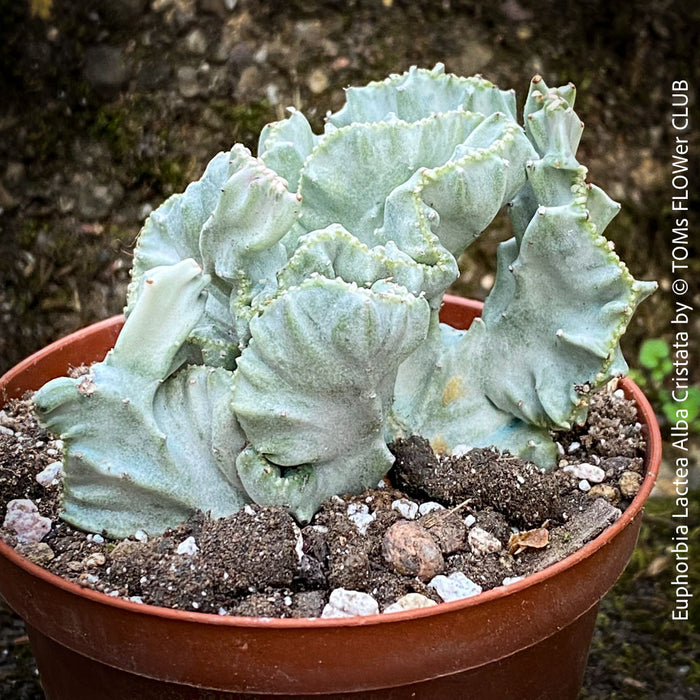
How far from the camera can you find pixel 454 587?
121 centimetres

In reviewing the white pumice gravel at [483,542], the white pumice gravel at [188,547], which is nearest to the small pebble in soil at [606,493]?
the white pumice gravel at [483,542]

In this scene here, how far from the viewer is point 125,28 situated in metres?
2.25

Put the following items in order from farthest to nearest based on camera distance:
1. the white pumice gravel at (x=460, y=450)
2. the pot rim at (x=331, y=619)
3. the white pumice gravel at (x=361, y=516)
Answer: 1. the white pumice gravel at (x=460, y=450)
2. the white pumice gravel at (x=361, y=516)
3. the pot rim at (x=331, y=619)

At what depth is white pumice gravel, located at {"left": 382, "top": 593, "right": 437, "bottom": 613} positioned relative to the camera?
3.83 feet

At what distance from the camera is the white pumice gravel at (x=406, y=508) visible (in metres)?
1.34

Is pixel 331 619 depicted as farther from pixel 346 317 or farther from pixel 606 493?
pixel 606 493

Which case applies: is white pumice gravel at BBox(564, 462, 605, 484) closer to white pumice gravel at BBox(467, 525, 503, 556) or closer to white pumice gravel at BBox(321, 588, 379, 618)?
white pumice gravel at BBox(467, 525, 503, 556)

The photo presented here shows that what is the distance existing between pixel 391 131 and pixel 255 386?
38cm

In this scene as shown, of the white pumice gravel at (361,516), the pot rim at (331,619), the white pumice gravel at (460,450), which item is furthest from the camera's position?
the white pumice gravel at (460,450)

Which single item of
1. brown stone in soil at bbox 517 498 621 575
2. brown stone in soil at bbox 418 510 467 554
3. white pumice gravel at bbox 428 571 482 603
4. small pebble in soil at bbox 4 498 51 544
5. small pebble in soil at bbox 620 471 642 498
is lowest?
small pebble in soil at bbox 620 471 642 498

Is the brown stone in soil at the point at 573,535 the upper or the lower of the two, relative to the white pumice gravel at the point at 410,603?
lower

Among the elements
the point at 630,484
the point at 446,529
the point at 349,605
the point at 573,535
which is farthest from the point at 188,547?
the point at 630,484

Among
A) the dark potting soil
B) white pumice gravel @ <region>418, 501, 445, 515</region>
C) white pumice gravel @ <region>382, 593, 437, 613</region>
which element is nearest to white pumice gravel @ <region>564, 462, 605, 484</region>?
the dark potting soil

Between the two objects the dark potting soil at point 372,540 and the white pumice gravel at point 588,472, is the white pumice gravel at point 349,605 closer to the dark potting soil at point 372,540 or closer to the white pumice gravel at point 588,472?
the dark potting soil at point 372,540
